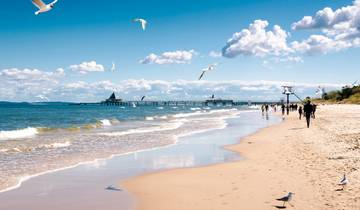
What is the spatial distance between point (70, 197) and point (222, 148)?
38.6 ft

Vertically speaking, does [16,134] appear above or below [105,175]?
below

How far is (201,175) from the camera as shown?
13.2 m

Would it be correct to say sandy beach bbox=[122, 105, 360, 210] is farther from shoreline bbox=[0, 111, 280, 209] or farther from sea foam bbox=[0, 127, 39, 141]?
sea foam bbox=[0, 127, 39, 141]

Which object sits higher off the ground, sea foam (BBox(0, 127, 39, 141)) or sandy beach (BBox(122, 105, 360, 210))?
sandy beach (BBox(122, 105, 360, 210))

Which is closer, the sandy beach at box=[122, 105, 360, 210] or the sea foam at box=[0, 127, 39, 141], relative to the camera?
the sandy beach at box=[122, 105, 360, 210]

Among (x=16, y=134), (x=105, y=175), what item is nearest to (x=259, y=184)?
(x=105, y=175)

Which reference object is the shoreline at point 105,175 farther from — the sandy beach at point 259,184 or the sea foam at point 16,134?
the sea foam at point 16,134

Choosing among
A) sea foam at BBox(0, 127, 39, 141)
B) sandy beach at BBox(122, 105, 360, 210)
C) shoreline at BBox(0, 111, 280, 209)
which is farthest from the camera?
sea foam at BBox(0, 127, 39, 141)

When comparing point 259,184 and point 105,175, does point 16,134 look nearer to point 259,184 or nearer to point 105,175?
point 105,175

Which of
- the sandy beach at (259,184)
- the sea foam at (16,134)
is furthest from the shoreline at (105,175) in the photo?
the sea foam at (16,134)

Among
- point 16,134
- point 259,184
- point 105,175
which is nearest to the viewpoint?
point 259,184

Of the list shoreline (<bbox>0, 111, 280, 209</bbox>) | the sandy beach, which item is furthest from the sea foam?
the sandy beach

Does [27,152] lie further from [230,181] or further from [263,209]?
[263,209]

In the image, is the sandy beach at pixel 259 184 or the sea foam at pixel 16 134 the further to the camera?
the sea foam at pixel 16 134
